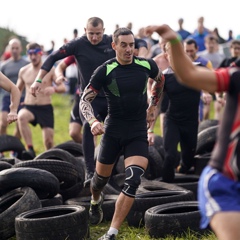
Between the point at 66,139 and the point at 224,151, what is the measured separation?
16168 mm

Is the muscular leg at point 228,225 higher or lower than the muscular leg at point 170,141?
higher

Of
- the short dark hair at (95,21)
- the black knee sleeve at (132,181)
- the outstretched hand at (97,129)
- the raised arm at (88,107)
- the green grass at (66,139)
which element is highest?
the short dark hair at (95,21)

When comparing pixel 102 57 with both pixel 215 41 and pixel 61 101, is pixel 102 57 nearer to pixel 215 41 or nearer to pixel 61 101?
pixel 215 41

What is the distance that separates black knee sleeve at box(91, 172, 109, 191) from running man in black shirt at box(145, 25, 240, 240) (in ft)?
12.9

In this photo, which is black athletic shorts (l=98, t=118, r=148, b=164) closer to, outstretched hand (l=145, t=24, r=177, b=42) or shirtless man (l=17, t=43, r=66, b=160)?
outstretched hand (l=145, t=24, r=177, b=42)

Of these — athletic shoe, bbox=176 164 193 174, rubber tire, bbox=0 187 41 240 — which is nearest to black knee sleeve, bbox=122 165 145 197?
rubber tire, bbox=0 187 41 240

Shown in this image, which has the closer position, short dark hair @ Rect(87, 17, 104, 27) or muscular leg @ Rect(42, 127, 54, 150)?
short dark hair @ Rect(87, 17, 104, 27)

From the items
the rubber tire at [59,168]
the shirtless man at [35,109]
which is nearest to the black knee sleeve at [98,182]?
the rubber tire at [59,168]

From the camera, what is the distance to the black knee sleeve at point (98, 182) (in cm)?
891

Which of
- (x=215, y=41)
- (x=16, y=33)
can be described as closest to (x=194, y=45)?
(x=215, y=41)

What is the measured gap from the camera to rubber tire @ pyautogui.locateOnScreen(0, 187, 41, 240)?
894 cm

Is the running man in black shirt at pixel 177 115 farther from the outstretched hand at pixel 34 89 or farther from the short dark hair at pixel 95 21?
the outstretched hand at pixel 34 89

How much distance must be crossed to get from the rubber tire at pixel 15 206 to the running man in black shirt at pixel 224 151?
4474 millimetres

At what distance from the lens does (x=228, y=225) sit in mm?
4930
